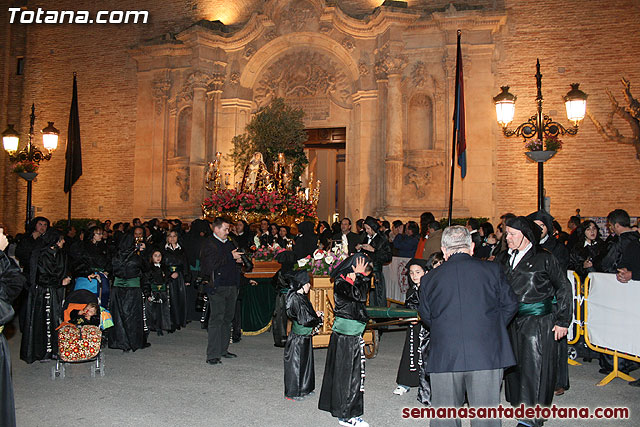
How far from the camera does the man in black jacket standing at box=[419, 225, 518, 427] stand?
13.8 feet

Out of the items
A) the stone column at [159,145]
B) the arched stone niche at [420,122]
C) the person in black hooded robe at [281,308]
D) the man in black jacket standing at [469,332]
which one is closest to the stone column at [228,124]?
the stone column at [159,145]

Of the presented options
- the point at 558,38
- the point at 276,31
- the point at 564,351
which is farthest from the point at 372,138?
the point at 564,351

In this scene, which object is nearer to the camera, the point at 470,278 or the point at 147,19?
the point at 470,278

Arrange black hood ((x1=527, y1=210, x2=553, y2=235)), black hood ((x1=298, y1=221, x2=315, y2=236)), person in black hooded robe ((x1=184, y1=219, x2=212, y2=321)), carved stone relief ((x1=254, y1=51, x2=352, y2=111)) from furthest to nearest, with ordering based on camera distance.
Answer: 1. carved stone relief ((x1=254, y1=51, x2=352, y2=111))
2. person in black hooded robe ((x1=184, y1=219, x2=212, y2=321))
3. black hood ((x1=298, y1=221, x2=315, y2=236))
4. black hood ((x1=527, y1=210, x2=553, y2=235))

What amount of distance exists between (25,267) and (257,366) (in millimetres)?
4241

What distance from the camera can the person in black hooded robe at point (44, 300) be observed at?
865 centimetres

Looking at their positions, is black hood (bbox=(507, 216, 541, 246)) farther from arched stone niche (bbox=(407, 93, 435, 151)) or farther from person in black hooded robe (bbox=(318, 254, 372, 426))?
arched stone niche (bbox=(407, 93, 435, 151))

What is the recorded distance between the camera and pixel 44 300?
8.79 metres

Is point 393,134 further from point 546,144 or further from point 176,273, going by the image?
point 176,273

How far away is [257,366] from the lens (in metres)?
8.42

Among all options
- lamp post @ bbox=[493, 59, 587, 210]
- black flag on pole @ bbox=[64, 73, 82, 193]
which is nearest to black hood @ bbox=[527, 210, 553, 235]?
lamp post @ bbox=[493, 59, 587, 210]

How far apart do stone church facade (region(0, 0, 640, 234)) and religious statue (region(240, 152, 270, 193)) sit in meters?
3.25

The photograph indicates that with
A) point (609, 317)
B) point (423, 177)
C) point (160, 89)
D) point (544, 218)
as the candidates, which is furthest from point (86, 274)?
point (160, 89)

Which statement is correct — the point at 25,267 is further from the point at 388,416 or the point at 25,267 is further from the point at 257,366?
the point at 388,416
